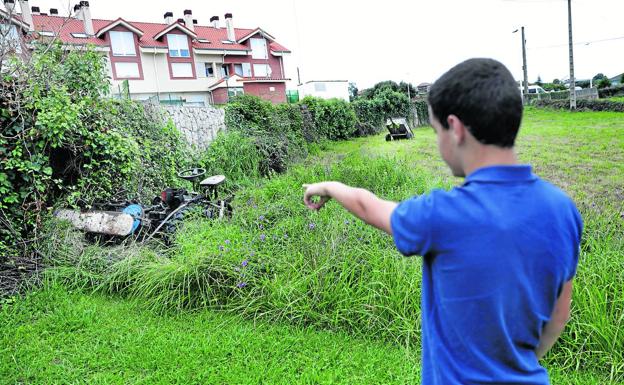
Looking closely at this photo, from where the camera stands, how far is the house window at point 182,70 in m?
32.5

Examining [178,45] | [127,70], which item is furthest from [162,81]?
[178,45]

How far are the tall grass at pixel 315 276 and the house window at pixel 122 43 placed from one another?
2934 cm

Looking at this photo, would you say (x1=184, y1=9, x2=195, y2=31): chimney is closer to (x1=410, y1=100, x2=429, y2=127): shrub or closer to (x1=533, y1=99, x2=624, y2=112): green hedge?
(x1=410, y1=100, x2=429, y2=127): shrub

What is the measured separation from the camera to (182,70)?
32.9 m

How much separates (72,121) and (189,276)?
2.44m

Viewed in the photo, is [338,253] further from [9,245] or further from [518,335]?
[9,245]

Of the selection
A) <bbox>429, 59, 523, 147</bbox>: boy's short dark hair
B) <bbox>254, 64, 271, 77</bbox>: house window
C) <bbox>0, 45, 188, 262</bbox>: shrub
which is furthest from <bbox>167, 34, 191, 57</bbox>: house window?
<bbox>429, 59, 523, 147</bbox>: boy's short dark hair

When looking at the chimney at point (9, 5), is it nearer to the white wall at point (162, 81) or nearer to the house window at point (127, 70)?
the house window at point (127, 70)

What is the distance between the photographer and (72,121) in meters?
4.67

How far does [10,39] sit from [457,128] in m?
5.48

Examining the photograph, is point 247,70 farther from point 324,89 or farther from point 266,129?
point 266,129

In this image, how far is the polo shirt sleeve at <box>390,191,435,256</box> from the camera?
0.97 meters

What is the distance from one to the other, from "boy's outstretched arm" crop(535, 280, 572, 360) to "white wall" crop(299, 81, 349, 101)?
3636 centimetres

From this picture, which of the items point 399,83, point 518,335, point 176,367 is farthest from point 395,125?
point 399,83
